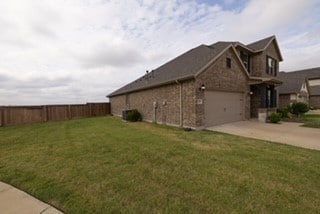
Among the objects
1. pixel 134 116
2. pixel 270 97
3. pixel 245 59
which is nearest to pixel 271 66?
Answer: pixel 245 59

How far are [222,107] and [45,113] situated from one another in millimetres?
17002

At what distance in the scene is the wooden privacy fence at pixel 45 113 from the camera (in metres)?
18.0

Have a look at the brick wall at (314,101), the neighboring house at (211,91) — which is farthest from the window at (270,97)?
the brick wall at (314,101)

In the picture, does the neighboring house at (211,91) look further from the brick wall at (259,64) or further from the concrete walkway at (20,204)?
the concrete walkway at (20,204)

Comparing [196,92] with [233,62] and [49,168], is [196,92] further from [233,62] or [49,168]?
[49,168]

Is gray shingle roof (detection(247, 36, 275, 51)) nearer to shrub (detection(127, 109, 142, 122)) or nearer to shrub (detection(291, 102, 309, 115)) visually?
shrub (detection(291, 102, 309, 115))

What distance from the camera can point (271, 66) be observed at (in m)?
20.0

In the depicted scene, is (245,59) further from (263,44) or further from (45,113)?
(45,113)

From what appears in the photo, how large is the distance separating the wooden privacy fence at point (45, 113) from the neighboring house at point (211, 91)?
7969mm

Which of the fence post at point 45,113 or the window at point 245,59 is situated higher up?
the window at point 245,59

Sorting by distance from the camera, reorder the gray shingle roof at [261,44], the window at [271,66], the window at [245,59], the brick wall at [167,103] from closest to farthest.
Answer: the brick wall at [167,103] < the window at [245,59] < the gray shingle roof at [261,44] < the window at [271,66]

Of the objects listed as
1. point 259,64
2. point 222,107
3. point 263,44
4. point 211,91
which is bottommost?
point 222,107

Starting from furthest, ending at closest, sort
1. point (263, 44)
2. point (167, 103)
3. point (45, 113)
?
point (45, 113)
point (263, 44)
point (167, 103)

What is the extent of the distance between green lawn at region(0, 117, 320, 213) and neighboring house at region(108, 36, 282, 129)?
4.55 meters
